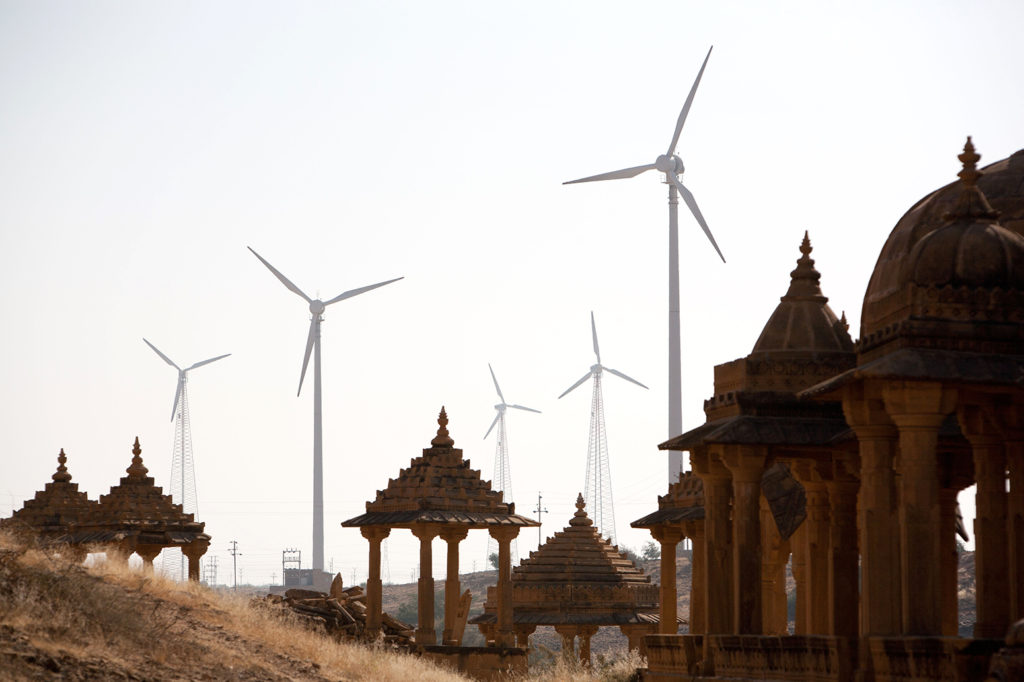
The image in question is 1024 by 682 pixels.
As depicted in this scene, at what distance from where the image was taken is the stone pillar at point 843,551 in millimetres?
25750

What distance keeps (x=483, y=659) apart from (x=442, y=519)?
4.14 metres

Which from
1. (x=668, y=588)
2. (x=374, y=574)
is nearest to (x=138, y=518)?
(x=374, y=574)

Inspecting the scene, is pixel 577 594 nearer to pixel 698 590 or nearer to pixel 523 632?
pixel 523 632

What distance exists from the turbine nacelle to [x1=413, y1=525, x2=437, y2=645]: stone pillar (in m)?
44.5

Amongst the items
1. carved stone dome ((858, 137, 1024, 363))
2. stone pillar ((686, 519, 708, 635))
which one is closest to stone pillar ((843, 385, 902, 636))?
carved stone dome ((858, 137, 1024, 363))

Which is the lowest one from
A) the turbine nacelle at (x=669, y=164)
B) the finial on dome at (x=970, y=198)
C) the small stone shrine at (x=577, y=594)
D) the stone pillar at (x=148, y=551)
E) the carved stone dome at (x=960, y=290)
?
the small stone shrine at (x=577, y=594)

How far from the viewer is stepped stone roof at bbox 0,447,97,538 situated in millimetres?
61406

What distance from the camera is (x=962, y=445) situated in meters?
26.0

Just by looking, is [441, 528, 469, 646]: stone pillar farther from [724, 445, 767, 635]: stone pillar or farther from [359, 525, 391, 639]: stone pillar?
[724, 445, 767, 635]: stone pillar

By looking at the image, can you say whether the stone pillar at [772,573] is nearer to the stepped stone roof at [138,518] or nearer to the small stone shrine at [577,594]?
the small stone shrine at [577,594]

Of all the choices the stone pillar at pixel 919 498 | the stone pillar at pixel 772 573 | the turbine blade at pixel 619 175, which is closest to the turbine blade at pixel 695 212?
Result: the turbine blade at pixel 619 175

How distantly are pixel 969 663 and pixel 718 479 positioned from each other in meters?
8.62

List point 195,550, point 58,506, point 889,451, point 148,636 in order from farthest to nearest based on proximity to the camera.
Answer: point 58,506, point 195,550, point 148,636, point 889,451

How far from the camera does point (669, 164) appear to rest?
87500mm
